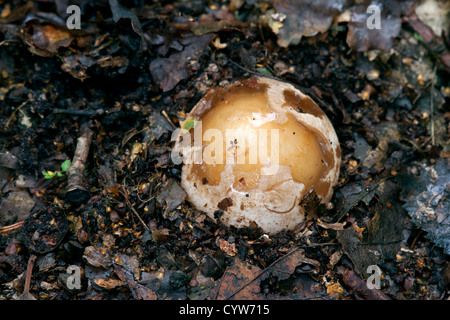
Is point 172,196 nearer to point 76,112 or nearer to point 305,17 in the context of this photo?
point 76,112

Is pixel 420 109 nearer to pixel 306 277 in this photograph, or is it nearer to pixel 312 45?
pixel 312 45

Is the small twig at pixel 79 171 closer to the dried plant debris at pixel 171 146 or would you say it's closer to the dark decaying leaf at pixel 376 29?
the dried plant debris at pixel 171 146

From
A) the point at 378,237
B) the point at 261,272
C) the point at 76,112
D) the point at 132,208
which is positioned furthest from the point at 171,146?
the point at 378,237

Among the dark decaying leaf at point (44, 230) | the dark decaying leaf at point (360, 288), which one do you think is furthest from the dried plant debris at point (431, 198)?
the dark decaying leaf at point (44, 230)

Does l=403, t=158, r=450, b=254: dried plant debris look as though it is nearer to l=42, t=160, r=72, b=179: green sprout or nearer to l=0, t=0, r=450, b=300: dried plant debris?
l=0, t=0, r=450, b=300: dried plant debris

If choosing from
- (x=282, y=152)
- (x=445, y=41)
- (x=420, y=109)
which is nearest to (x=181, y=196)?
(x=282, y=152)

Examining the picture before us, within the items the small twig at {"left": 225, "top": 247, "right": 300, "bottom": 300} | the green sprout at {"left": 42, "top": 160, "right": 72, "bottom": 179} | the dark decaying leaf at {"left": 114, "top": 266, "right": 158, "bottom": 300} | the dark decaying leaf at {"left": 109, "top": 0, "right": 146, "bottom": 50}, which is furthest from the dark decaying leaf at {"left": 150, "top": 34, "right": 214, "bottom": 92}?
the small twig at {"left": 225, "top": 247, "right": 300, "bottom": 300}
